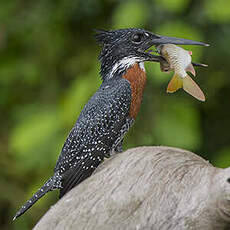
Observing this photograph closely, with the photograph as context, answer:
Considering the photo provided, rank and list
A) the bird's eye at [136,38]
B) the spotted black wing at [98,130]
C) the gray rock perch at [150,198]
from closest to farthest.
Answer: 1. the gray rock perch at [150,198]
2. the spotted black wing at [98,130]
3. the bird's eye at [136,38]

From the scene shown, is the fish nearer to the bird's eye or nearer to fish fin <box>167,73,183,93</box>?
fish fin <box>167,73,183,93</box>

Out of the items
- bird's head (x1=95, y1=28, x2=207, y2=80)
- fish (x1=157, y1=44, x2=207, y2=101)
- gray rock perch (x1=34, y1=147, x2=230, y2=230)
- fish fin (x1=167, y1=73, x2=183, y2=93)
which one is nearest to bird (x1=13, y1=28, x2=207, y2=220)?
bird's head (x1=95, y1=28, x2=207, y2=80)

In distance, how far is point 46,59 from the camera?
5.59 m

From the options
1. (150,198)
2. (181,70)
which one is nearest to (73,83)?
(181,70)

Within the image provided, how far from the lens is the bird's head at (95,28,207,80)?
12.3 ft

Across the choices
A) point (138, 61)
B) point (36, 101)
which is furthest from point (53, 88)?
point (138, 61)

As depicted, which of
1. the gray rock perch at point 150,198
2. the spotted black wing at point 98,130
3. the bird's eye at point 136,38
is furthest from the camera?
the bird's eye at point 136,38

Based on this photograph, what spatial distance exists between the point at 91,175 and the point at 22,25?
2.60m

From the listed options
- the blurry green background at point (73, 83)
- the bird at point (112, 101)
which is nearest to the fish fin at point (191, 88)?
the bird at point (112, 101)

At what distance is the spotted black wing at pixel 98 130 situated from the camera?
3561 mm

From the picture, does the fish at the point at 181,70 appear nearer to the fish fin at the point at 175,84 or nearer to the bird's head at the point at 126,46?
the fish fin at the point at 175,84

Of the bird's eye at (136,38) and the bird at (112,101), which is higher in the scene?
the bird's eye at (136,38)

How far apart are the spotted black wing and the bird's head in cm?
11

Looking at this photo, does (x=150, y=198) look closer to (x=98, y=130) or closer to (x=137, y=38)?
(x=98, y=130)
